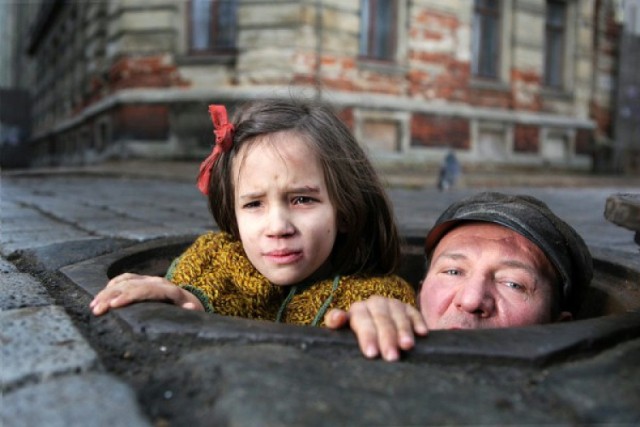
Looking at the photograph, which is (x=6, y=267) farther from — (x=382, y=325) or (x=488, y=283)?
(x=488, y=283)

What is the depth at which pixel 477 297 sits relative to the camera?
67.2 inches

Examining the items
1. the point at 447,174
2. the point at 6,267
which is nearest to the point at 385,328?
the point at 6,267

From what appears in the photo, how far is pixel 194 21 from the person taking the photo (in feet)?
31.7

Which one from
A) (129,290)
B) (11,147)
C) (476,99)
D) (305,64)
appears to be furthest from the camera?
(11,147)

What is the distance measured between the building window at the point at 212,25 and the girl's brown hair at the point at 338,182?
7871 millimetres

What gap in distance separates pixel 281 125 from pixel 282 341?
877 millimetres

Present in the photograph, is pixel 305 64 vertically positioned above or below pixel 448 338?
above

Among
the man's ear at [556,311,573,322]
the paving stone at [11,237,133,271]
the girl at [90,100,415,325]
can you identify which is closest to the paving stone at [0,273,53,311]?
the paving stone at [11,237,133,271]

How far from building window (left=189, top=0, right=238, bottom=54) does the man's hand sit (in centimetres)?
872

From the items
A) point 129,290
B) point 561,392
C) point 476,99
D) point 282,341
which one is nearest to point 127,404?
point 282,341

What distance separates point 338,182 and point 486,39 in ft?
33.0

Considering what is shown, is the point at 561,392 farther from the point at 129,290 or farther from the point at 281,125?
the point at 281,125

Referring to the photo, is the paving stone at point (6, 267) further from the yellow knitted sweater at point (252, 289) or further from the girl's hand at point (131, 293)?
the girl's hand at point (131, 293)

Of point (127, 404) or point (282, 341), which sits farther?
point (282, 341)
